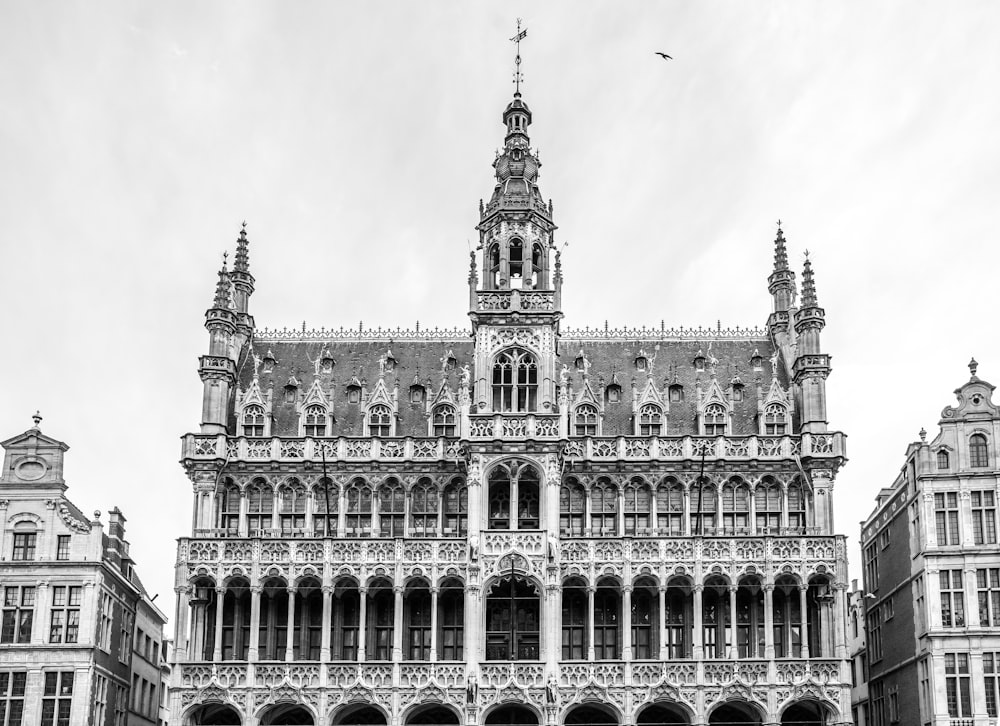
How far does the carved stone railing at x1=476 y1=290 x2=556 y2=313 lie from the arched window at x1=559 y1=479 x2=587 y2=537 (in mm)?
9587

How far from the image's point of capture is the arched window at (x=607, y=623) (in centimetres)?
7294

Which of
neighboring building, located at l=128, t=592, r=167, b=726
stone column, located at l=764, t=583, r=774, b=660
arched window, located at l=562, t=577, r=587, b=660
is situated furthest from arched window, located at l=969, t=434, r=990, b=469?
neighboring building, located at l=128, t=592, r=167, b=726

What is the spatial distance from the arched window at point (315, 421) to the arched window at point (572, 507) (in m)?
13.8

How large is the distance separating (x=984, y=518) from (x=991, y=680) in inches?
318

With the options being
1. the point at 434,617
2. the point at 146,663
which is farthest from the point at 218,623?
the point at 146,663

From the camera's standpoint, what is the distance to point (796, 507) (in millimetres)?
75375

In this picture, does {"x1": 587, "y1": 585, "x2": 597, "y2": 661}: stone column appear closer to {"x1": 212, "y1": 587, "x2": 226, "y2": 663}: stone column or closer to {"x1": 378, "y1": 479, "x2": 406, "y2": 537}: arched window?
{"x1": 378, "y1": 479, "x2": 406, "y2": 537}: arched window

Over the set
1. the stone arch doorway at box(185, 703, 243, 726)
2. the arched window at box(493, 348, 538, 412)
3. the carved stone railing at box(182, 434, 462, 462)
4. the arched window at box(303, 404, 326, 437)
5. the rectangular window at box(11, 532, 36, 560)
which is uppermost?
the arched window at box(493, 348, 538, 412)

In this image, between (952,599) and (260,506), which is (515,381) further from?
(952,599)

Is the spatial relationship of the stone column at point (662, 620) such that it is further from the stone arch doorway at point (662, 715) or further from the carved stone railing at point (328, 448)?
the carved stone railing at point (328, 448)

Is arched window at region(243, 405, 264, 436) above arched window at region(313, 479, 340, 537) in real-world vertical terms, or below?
above

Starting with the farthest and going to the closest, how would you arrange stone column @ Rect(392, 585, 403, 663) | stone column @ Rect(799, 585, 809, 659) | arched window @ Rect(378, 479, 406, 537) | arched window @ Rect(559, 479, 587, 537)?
arched window @ Rect(378, 479, 406, 537), arched window @ Rect(559, 479, 587, 537), stone column @ Rect(799, 585, 809, 659), stone column @ Rect(392, 585, 403, 663)

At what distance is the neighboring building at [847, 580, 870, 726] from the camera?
91.2m

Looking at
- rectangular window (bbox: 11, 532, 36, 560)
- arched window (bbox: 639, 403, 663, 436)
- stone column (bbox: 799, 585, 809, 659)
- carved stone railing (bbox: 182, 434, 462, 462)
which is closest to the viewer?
stone column (bbox: 799, 585, 809, 659)
